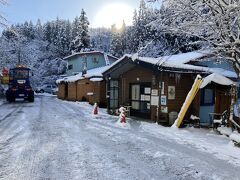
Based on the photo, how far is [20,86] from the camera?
31.8m

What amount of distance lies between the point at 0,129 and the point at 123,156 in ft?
22.8

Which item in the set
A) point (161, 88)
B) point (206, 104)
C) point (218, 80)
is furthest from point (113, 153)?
point (206, 104)

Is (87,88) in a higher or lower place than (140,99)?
higher

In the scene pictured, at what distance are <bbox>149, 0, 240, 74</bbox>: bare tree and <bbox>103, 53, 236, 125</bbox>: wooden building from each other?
285 cm

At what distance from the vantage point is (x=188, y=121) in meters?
16.7

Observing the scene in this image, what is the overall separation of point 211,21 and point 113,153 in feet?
21.3

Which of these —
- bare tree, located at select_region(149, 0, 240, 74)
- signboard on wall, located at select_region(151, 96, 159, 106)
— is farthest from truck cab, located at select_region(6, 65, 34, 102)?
bare tree, located at select_region(149, 0, 240, 74)

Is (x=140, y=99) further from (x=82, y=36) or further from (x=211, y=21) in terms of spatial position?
(x=82, y=36)

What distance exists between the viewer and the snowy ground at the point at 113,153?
7395 mm

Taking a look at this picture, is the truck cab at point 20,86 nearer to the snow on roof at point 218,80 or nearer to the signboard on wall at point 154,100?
the signboard on wall at point 154,100

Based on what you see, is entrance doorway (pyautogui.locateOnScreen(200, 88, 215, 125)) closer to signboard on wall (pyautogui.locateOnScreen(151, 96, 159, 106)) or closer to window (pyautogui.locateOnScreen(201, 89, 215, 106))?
window (pyautogui.locateOnScreen(201, 89, 215, 106))

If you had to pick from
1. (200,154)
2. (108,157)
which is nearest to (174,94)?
(200,154)

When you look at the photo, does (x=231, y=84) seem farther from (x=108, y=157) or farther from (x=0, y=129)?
(x=0, y=129)

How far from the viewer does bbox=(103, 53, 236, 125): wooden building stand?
53.2 feet
